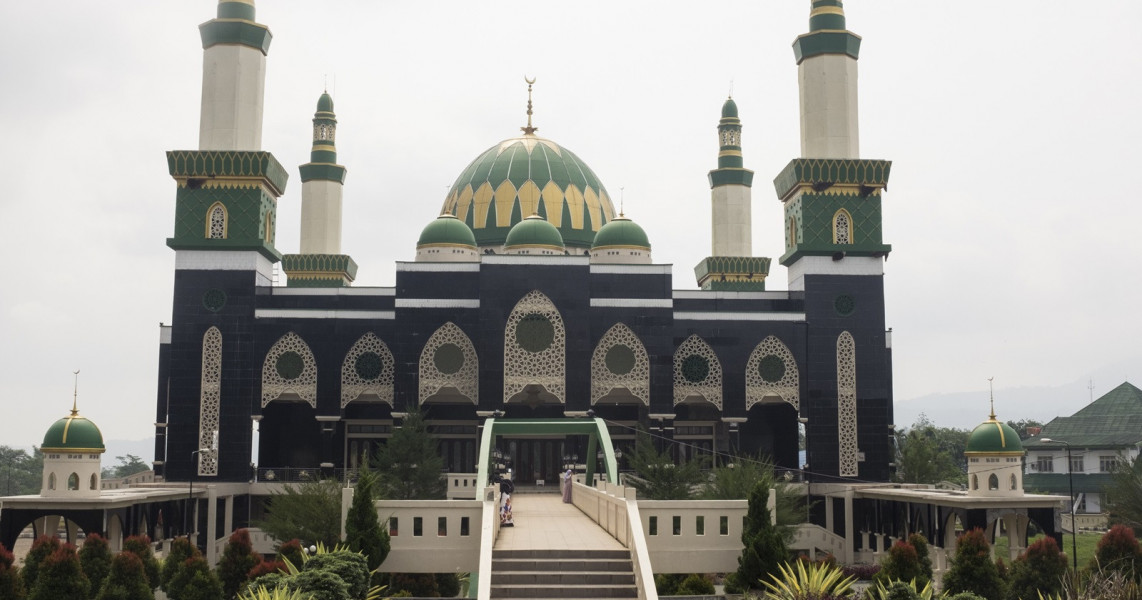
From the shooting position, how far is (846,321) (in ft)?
135

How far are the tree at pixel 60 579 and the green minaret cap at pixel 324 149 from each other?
30152mm

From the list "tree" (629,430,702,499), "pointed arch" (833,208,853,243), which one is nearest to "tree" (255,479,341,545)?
"tree" (629,430,702,499)

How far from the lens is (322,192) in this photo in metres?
50.8

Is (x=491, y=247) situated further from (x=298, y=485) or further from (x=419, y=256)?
(x=298, y=485)

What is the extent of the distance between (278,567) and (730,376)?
22182 millimetres

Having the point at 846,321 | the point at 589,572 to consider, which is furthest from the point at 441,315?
the point at 589,572

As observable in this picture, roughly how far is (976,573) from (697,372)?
60.7ft

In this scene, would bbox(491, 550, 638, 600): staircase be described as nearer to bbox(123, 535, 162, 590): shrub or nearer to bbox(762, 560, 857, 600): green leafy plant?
bbox(762, 560, 857, 600): green leafy plant

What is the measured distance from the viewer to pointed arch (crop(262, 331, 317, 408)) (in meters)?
40.5

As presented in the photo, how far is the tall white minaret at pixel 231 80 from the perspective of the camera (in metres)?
41.1

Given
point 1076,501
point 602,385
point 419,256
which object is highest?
point 419,256

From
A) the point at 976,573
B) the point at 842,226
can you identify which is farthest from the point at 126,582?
the point at 842,226

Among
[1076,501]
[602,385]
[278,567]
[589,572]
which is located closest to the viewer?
[589,572]

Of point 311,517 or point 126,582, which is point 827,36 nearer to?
point 311,517
